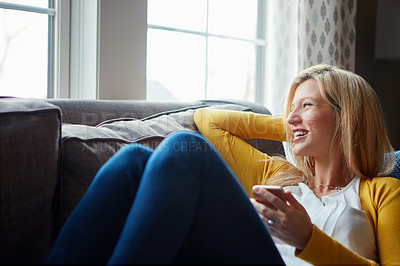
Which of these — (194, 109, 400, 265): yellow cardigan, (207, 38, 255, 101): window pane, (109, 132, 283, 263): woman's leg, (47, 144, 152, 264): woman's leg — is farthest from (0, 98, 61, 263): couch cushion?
(207, 38, 255, 101): window pane

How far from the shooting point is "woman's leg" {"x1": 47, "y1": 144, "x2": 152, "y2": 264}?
84cm

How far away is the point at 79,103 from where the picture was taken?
142cm

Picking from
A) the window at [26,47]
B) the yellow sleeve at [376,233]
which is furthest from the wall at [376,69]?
the window at [26,47]

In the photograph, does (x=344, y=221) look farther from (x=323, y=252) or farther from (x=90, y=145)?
(x=90, y=145)

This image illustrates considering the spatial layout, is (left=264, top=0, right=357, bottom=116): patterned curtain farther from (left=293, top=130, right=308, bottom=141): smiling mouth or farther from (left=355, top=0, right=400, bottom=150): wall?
(left=293, top=130, right=308, bottom=141): smiling mouth

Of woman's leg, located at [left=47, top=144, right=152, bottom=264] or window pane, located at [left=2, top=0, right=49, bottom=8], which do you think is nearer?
woman's leg, located at [left=47, top=144, right=152, bottom=264]

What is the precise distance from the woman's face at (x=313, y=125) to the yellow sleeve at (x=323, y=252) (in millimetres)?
404

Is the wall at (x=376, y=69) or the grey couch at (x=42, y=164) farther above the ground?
the wall at (x=376, y=69)

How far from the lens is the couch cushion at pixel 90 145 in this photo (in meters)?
1.10

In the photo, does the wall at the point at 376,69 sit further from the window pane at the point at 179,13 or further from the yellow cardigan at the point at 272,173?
the yellow cardigan at the point at 272,173

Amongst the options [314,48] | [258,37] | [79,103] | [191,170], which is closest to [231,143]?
[79,103]

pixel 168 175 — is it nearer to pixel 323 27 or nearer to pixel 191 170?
pixel 191 170

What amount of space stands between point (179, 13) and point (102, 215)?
1833 millimetres

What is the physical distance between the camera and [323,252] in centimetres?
104
